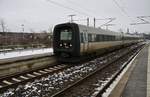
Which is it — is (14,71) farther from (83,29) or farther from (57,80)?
(83,29)

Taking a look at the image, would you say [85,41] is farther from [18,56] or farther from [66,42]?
[18,56]

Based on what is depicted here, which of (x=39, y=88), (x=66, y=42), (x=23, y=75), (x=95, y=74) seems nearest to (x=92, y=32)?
(x=66, y=42)

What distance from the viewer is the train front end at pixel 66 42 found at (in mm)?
15930

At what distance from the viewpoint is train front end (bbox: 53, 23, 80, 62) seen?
15930 millimetres

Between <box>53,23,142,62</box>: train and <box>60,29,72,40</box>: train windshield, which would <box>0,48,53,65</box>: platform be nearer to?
<box>53,23,142,62</box>: train

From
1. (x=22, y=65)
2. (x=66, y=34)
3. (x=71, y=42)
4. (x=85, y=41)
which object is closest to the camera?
(x=22, y=65)

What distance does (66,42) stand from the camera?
54.5 feet

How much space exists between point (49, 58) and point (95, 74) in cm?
569

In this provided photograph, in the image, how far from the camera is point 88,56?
758 inches

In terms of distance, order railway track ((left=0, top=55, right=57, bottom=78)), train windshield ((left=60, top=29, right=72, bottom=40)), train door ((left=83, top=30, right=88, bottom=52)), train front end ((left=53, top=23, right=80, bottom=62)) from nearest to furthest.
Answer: railway track ((left=0, top=55, right=57, bottom=78))
train front end ((left=53, top=23, right=80, bottom=62))
train windshield ((left=60, top=29, right=72, bottom=40))
train door ((left=83, top=30, right=88, bottom=52))

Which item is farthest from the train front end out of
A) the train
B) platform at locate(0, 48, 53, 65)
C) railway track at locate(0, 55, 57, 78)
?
platform at locate(0, 48, 53, 65)

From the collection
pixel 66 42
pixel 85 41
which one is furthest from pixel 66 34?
pixel 85 41

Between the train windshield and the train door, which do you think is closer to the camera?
the train windshield

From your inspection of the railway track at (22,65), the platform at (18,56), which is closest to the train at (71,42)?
the railway track at (22,65)
